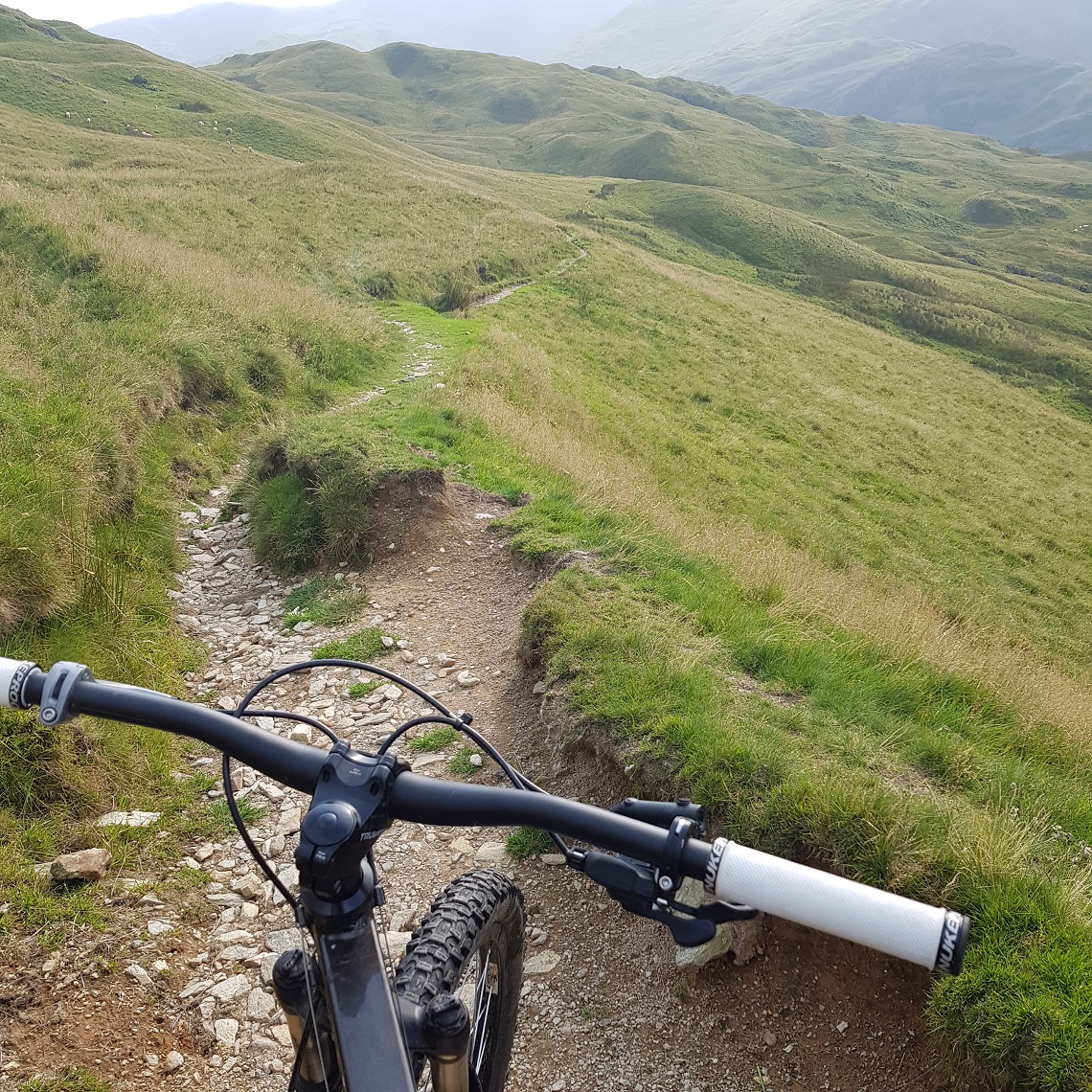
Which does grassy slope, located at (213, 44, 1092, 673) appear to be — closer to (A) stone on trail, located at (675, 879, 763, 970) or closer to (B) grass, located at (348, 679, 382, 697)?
(B) grass, located at (348, 679, 382, 697)

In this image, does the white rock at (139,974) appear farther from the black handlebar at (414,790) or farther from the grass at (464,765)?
the black handlebar at (414,790)

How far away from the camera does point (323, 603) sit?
8430 millimetres

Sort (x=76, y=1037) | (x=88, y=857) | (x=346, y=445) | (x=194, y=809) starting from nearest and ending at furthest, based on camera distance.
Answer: (x=76, y=1037) < (x=88, y=857) < (x=194, y=809) < (x=346, y=445)

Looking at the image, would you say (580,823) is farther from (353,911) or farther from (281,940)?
(281,940)

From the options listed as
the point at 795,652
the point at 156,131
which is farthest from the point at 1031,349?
the point at 156,131

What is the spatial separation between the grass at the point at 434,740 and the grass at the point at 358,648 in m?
1.33

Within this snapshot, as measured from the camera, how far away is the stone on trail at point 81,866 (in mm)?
4312

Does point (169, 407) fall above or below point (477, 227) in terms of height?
below

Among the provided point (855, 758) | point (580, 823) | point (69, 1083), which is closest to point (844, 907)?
point (580, 823)

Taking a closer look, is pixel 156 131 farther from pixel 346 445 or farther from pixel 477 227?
pixel 346 445

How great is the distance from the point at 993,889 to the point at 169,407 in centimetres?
1243

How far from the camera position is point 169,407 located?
11.9 metres

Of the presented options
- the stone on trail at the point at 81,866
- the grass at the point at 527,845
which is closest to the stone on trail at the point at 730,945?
the grass at the point at 527,845

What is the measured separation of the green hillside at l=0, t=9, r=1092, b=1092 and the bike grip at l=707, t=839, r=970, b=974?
2.64 meters
